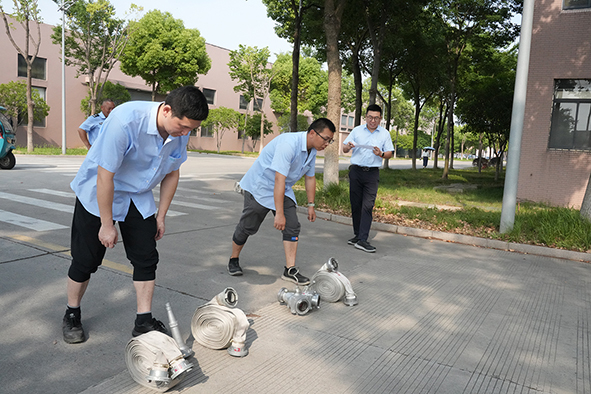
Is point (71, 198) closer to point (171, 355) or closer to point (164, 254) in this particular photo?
point (164, 254)

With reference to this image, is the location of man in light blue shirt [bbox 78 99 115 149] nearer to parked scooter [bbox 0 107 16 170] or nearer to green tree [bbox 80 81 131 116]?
parked scooter [bbox 0 107 16 170]

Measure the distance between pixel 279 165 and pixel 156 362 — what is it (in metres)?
2.32

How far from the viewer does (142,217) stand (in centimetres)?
317

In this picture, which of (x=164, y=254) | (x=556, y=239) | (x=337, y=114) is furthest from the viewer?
(x=337, y=114)

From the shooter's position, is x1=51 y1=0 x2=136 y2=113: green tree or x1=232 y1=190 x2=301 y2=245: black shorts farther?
x1=51 y1=0 x2=136 y2=113: green tree

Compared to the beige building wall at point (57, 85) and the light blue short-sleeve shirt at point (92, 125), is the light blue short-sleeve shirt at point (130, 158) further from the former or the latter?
the beige building wall at point (57, 85)

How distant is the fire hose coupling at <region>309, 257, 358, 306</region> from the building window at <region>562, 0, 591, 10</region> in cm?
1118

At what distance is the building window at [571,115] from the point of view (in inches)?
475

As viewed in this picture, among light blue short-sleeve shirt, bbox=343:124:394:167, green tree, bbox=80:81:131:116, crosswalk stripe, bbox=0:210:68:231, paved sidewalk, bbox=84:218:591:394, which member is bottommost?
paved sidewalk, bbox=84:218:591:394

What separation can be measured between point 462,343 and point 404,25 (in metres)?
20.0

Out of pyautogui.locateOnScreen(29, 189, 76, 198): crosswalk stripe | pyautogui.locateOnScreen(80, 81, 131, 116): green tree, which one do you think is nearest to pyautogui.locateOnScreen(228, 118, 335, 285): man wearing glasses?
pyautogui.locateOnScreen(29, 189, 76, 198): crosswalk stripe

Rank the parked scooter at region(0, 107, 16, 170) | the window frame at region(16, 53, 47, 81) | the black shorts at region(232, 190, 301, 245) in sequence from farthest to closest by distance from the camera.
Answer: the window frame at region(16, 53, 47, 81)
the parked scooter at region(0, 107, 16, 170)
the black shorts at region(232, 190, 301, 245)

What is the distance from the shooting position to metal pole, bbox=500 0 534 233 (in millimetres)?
7676

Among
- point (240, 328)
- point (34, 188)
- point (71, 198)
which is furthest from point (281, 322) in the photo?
point (34, 188)
